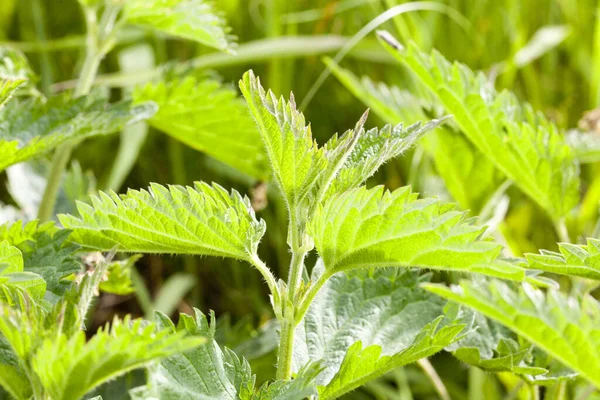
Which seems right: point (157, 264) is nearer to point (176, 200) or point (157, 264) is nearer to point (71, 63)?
point (71, 63)

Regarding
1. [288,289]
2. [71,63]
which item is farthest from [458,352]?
[71,63]

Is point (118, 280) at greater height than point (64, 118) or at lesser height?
lesser

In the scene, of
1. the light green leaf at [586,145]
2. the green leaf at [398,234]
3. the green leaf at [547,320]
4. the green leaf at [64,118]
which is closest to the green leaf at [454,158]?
the light green leaf at [586,145]

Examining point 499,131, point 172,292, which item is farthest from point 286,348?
point 172,292

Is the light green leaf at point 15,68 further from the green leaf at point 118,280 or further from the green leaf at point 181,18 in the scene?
the green leaf at point 118,280

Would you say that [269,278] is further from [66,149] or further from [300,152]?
[66,149]

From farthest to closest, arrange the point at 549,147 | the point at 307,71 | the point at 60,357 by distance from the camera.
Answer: the point at 307,71, the point at 549,147, the point at 60,357
